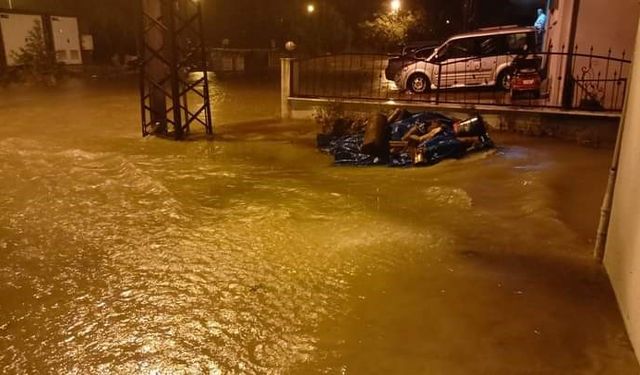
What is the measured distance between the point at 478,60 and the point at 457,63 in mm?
549

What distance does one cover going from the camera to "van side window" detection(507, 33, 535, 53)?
47.0ft

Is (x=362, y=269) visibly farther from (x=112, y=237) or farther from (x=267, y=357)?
(x=112, y=237)

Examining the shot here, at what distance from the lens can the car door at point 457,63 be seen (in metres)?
14.9

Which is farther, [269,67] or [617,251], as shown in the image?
Answer: [269,67]

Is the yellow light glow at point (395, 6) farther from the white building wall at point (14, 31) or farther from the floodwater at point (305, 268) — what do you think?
the floodwater at point (305, 268)

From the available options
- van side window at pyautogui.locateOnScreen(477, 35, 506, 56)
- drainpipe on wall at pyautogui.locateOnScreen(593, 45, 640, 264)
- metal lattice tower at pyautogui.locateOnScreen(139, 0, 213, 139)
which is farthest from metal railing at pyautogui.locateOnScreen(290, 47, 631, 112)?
drainpipe on wall at pyautogui.locateOnScreen(593, 45, 640, 264)

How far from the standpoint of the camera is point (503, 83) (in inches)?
583

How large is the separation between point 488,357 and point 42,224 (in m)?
5.14

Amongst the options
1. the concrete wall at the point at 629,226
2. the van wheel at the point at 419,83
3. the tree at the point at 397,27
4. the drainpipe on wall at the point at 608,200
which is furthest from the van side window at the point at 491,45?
the tree at the point at 397,27

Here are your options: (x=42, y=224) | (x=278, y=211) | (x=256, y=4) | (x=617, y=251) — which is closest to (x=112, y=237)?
(x=42, y=224)

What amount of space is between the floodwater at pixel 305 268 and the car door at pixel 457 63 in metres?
5.94

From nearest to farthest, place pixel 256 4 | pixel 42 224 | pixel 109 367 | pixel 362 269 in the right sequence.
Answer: pixel 109 367 < pixel 362 269 < pixel 42 224 < pixel 256 4

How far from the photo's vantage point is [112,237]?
19.7 feet

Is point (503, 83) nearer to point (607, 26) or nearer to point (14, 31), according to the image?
point (607, 26)
